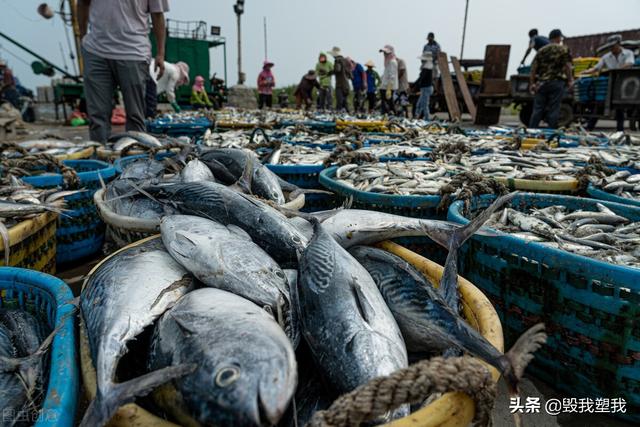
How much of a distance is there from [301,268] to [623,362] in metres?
1.46

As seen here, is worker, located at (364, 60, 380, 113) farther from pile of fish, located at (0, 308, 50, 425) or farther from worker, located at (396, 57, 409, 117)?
pile of fish, located at (0, 308, 50, 425)

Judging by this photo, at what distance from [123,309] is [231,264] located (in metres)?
0.38

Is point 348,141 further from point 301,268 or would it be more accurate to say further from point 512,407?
point 512,407

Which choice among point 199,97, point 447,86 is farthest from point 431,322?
point 199,97

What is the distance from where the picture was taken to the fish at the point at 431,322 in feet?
3.53

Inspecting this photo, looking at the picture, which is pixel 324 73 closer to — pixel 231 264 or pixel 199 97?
pixel 199 97

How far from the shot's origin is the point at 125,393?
3.24 ft

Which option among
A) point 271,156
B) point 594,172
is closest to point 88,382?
point 271,156

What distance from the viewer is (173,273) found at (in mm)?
1565

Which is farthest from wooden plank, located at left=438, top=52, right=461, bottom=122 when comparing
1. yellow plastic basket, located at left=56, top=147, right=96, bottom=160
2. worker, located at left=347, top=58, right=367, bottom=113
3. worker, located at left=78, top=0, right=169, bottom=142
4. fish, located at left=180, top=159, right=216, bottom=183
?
fish, located at left=180, top=159, right=216, bottom=183

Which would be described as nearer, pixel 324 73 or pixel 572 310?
pixel 572 310

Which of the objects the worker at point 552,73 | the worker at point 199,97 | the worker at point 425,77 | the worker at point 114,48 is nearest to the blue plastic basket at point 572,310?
the worker at point 114,48

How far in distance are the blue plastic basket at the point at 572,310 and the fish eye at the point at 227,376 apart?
5.26 feet

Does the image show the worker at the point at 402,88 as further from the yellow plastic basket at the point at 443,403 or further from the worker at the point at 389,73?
the yellow plastic basket at the point at 443,403
